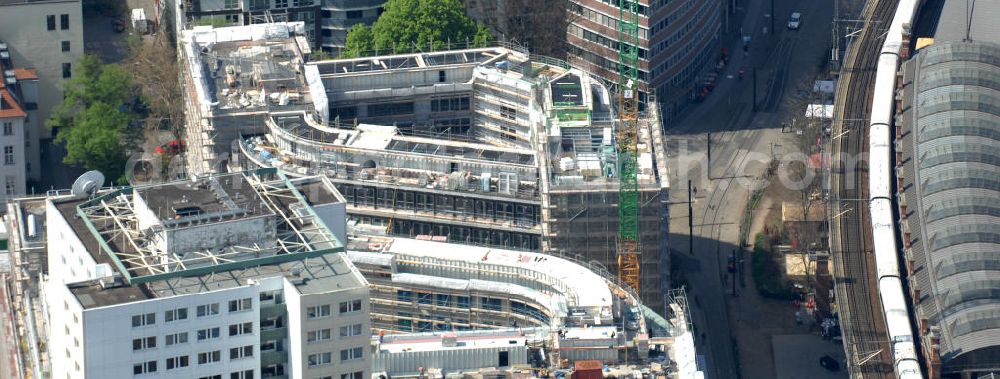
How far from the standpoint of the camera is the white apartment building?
18788cm

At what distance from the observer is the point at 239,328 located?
627 ft

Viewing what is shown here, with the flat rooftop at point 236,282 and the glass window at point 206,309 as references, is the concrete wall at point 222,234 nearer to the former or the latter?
the flat rooftop at point 236,282

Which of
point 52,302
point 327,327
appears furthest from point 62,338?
point 327,327

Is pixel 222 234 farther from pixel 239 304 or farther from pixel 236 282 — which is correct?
pixel 239 304

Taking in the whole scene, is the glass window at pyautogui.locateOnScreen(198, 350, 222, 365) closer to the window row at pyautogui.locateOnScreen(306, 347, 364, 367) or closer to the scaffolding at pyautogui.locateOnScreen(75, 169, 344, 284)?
the scaffolding at pyautogui.locateOnScreen(75, 169, 344, 284)

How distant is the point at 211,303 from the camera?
621 ft

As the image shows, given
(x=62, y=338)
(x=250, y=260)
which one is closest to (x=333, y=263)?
(x=250, y=260)

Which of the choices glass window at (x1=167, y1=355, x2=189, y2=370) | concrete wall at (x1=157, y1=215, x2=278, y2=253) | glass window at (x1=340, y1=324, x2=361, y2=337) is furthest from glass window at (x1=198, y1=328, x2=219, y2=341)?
glass window at (x1=340, y1=324, x2=361, y2=337)

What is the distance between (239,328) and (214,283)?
354cm

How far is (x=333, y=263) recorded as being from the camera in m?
197

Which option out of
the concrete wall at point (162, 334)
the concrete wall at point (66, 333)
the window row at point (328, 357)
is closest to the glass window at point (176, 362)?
the concrete wall at point (162, 334)

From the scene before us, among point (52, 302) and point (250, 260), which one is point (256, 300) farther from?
point (52, 302)

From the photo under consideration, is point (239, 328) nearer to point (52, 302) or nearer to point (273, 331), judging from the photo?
point (273, 331)

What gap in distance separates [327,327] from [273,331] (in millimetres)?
3815
